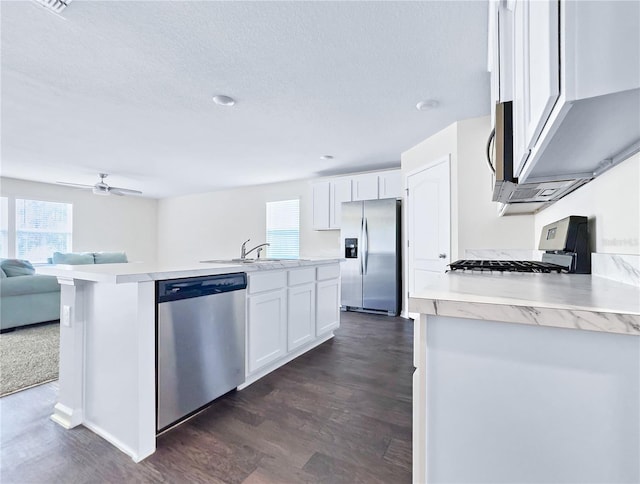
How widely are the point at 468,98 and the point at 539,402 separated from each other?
2.59 m

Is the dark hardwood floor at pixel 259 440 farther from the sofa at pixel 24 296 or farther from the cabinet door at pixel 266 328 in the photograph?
the sofa at pixel 24 296

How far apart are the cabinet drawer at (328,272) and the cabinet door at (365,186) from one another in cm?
180

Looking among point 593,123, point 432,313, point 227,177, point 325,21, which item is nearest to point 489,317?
point 432,313

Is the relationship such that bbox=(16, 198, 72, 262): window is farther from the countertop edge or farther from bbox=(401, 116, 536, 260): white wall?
the countertop edge

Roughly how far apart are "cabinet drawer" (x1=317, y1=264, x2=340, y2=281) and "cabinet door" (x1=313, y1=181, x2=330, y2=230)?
1.95m

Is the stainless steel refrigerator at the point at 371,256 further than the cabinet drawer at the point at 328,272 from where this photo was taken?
Yes

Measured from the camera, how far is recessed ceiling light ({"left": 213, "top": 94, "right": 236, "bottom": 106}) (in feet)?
8.30

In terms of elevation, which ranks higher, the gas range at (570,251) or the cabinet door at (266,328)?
the gas range at (570,251)

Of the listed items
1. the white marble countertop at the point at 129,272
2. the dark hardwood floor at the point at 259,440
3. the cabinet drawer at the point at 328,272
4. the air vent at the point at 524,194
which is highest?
the air vent at the point at 524,194

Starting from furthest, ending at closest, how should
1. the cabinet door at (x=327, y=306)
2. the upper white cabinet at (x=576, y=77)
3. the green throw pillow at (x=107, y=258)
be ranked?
1. the green throw pillow at (x=107, y=258)
2. the cabinet door at (x=327, y=306)
3. the upper white cabinet at (x=576, y=77)

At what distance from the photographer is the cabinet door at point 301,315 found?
260 cm

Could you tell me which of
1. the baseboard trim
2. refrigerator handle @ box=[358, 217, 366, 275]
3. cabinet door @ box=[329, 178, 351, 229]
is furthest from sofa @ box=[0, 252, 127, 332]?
refrigerator handle @ box=[358, 217, 366, 275]

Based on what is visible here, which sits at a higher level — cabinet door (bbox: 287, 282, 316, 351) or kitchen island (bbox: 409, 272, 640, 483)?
kitchen island (bbox: 409, 272, 640, 483)

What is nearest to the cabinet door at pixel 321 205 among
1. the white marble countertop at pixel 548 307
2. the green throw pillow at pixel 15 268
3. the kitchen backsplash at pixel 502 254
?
the kitchen backsplash at pixel 502 254
